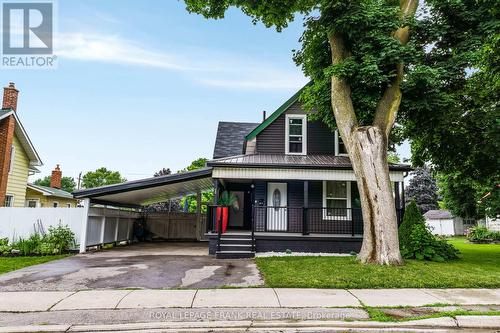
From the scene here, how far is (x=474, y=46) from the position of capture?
10430 millimetres

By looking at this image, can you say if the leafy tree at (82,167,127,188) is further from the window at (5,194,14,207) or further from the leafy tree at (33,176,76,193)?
the window at (5,194,14,207)

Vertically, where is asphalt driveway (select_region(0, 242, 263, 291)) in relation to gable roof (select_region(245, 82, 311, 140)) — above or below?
below

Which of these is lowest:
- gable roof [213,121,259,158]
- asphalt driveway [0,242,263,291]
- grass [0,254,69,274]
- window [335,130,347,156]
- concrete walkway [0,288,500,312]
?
grass [0,254,69,274]

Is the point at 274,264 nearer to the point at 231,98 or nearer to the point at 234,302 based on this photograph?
the point at 234,302

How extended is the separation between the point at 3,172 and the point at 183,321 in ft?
52.3

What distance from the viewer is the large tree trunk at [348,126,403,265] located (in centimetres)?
831

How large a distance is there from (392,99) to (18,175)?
765 inches

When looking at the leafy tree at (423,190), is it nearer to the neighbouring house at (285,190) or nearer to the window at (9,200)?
the neighbouring house at (285,190)

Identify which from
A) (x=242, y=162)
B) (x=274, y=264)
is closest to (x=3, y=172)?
(x=242, y=162)

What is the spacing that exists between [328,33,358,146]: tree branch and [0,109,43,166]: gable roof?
1588 centimetres

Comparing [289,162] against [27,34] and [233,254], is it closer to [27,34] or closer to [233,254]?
[233,254]

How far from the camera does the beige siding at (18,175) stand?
16.8m

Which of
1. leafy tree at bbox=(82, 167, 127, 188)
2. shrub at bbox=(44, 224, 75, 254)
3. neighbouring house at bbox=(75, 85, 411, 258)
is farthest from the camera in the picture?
leafy tree at bbox=(82, 167, 127, 188)

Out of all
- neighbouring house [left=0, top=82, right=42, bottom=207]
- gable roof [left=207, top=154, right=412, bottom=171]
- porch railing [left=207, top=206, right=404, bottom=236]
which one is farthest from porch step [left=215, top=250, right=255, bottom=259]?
neighbouring house [left=0, top=82, right=42, bottom=207]
